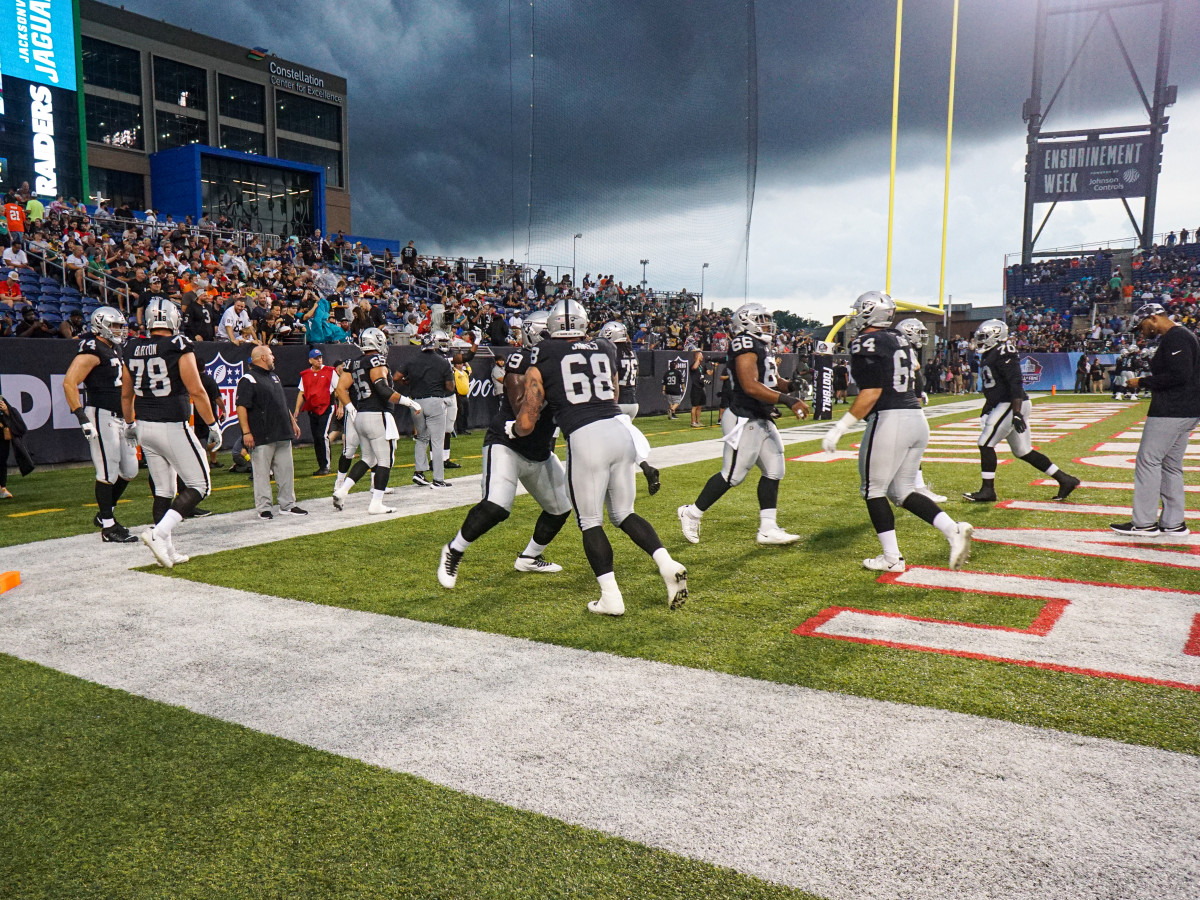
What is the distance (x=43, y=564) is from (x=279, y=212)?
123ft

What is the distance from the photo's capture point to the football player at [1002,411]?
837 cm

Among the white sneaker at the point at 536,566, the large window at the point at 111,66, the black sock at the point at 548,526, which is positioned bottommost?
the white sneaker at the point at 536,566

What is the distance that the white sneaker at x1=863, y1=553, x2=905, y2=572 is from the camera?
5.57 meters

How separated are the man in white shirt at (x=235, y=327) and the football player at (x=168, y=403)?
738cm

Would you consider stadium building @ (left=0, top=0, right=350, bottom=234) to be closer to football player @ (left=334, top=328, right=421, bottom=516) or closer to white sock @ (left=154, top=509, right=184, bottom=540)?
football player @ (left=334, top=328, right=421, bottom=516)

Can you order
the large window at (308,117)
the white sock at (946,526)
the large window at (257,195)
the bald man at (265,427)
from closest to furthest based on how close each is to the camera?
the white sock at (946,526)
the bald man at (265,427)
the large window at (257,195)
the large window at (308,117)

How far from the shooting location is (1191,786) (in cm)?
261

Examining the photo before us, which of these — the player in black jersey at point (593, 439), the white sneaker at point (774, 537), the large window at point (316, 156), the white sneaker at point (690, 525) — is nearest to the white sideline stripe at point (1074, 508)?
the white sneaker at point (774, 537)

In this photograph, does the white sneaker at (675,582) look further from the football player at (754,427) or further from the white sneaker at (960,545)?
the football player at (754,427)

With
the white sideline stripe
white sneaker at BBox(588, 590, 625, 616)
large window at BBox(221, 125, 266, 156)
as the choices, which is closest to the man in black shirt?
the white sideline stripe

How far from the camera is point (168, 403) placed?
6.24 metres

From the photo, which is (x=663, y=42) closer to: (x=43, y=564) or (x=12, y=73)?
(x=43, y=564)

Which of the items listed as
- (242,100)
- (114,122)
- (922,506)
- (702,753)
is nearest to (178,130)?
(114,122)

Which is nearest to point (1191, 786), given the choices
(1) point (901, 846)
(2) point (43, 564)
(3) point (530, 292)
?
(1) point (901, 846)
